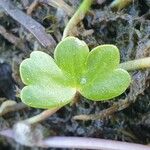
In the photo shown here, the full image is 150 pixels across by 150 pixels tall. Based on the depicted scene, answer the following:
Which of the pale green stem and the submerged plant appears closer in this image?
the submerged plant

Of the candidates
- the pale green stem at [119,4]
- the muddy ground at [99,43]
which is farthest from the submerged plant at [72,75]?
the pale green stem at [119,4]

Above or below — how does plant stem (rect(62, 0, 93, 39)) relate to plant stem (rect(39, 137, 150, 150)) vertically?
above

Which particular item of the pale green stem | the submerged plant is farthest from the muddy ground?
the submerged plant

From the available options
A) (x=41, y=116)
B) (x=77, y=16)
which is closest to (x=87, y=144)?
(x=41, y=116)

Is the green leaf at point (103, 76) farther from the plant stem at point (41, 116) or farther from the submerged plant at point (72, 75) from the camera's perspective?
the plant stem at point (41, 116)

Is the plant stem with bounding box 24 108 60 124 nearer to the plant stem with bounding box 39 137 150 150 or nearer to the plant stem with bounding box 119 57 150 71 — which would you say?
the plant stem with bounding box 39 137 150 150

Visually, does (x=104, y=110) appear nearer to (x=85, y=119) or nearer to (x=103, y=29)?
(x=85, y=119)

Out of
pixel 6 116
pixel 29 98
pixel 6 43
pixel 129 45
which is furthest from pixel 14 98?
pixel 129 45
